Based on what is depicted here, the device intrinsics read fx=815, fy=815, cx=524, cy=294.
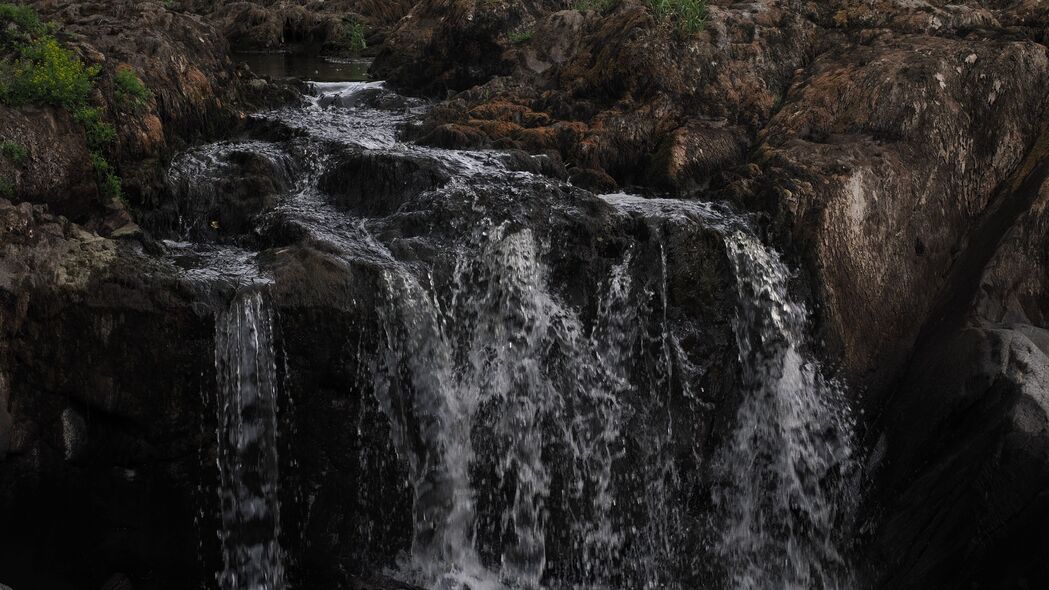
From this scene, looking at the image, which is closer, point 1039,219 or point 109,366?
point 109,366

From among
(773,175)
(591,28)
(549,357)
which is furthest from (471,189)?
(591,28)

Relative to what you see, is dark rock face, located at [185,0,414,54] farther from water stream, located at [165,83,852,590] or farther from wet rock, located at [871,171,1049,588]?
wet rock, located at [871,171,1049,588]

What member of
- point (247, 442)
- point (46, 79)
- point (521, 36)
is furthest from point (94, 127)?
point (521, 36)

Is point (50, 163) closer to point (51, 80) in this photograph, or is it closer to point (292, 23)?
point (51, 80)

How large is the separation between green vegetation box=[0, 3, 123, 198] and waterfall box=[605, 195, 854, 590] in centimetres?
545

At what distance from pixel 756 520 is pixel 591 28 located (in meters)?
7.49

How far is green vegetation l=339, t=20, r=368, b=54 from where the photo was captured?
19734 millimetres

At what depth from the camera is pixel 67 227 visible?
6.46 metres

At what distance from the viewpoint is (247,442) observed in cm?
637

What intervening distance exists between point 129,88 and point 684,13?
21.9 ft

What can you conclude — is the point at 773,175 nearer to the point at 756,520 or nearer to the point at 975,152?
the point at 975,152

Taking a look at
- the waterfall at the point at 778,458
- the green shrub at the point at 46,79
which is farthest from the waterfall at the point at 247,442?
the waterfall at the point at 778,458

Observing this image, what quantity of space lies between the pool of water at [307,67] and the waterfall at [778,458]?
10084mm

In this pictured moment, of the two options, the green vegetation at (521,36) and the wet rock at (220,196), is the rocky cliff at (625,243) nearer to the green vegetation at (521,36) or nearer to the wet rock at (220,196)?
the wet rock at (220,196)
